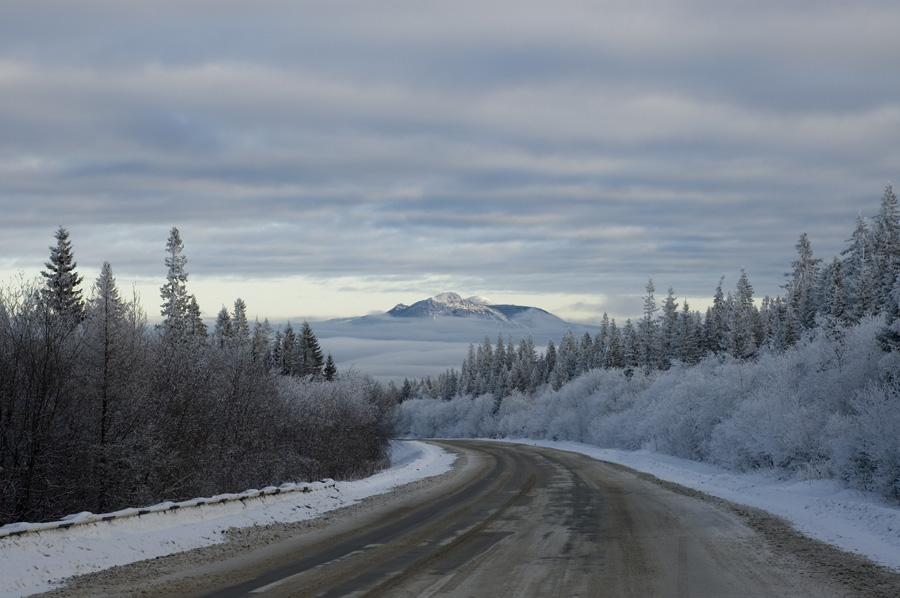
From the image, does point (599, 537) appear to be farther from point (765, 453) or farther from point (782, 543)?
point (765, 453)

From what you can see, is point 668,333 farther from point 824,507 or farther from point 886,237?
point 824,507

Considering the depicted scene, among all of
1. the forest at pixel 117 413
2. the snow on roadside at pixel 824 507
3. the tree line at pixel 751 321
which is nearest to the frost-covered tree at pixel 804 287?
the tree line at pixel 751 321

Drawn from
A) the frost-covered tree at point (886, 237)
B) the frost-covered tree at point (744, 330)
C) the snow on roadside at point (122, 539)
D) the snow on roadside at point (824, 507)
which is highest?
the frost-covered tree at point (886, 237)

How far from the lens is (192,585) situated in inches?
406

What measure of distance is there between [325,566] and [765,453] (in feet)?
91.3

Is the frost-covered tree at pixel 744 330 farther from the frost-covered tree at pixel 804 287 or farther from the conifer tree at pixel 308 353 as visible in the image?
the conifer tree at pixel 308 353

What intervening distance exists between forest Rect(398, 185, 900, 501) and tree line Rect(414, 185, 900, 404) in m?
0.21

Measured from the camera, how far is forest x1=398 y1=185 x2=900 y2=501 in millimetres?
24875

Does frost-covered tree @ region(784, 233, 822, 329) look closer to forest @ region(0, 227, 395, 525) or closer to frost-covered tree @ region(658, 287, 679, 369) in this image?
frost-covered tree @ region(658, 287, 679, 369)

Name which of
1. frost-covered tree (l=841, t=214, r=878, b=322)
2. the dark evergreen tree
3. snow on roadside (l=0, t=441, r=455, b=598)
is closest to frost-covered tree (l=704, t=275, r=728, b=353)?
frost-covered tree (l=841, t=214, r=878, b=322)

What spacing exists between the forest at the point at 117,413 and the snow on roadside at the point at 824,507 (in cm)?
1974

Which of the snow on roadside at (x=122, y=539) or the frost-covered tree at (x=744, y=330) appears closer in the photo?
the snow on roadside at (x=122, y=539)

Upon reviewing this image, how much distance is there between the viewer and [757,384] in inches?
1636

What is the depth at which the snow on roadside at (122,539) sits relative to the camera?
34.1 ft
